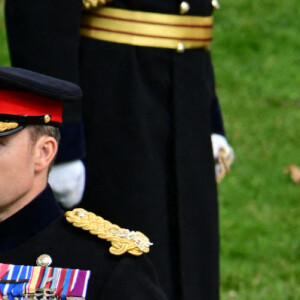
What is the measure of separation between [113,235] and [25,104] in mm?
371

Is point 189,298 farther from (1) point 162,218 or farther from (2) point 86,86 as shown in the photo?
(2) point 86,86

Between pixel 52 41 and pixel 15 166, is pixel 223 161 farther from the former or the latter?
pixel 15 166

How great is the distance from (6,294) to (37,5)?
1.03m

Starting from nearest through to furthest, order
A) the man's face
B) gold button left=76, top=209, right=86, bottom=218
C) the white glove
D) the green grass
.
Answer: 1. the man's face
2. gold button left=76, top=209, right=86, bottom=218
3. the white glove
4. the green grass

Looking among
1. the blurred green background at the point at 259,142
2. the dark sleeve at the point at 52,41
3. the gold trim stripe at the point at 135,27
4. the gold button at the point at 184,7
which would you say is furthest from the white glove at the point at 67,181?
the blurred green background at the point at 259,142

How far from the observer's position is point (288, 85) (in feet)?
28.2

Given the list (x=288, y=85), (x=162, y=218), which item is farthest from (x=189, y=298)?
(x=288, y=85)

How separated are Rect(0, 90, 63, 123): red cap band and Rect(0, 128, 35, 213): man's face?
5cm

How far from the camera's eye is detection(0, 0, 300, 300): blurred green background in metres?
5.97

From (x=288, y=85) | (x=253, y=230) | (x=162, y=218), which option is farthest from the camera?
(x=288, y=85)

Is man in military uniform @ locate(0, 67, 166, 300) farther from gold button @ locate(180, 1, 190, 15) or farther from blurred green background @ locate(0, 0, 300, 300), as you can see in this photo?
blurred green background @ locate(0, 0, 300, 300)

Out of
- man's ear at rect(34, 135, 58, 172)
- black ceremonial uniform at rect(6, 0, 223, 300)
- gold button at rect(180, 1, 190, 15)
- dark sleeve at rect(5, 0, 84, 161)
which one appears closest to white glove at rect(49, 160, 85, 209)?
dark sleeve at rect(5, 0, 84, 161)

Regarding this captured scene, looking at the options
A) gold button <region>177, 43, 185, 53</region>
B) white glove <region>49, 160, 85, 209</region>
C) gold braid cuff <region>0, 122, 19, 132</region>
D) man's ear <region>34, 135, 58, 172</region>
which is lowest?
white glove <region>49, 160, 85, 209</region>

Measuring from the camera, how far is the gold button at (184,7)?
12.3ft
